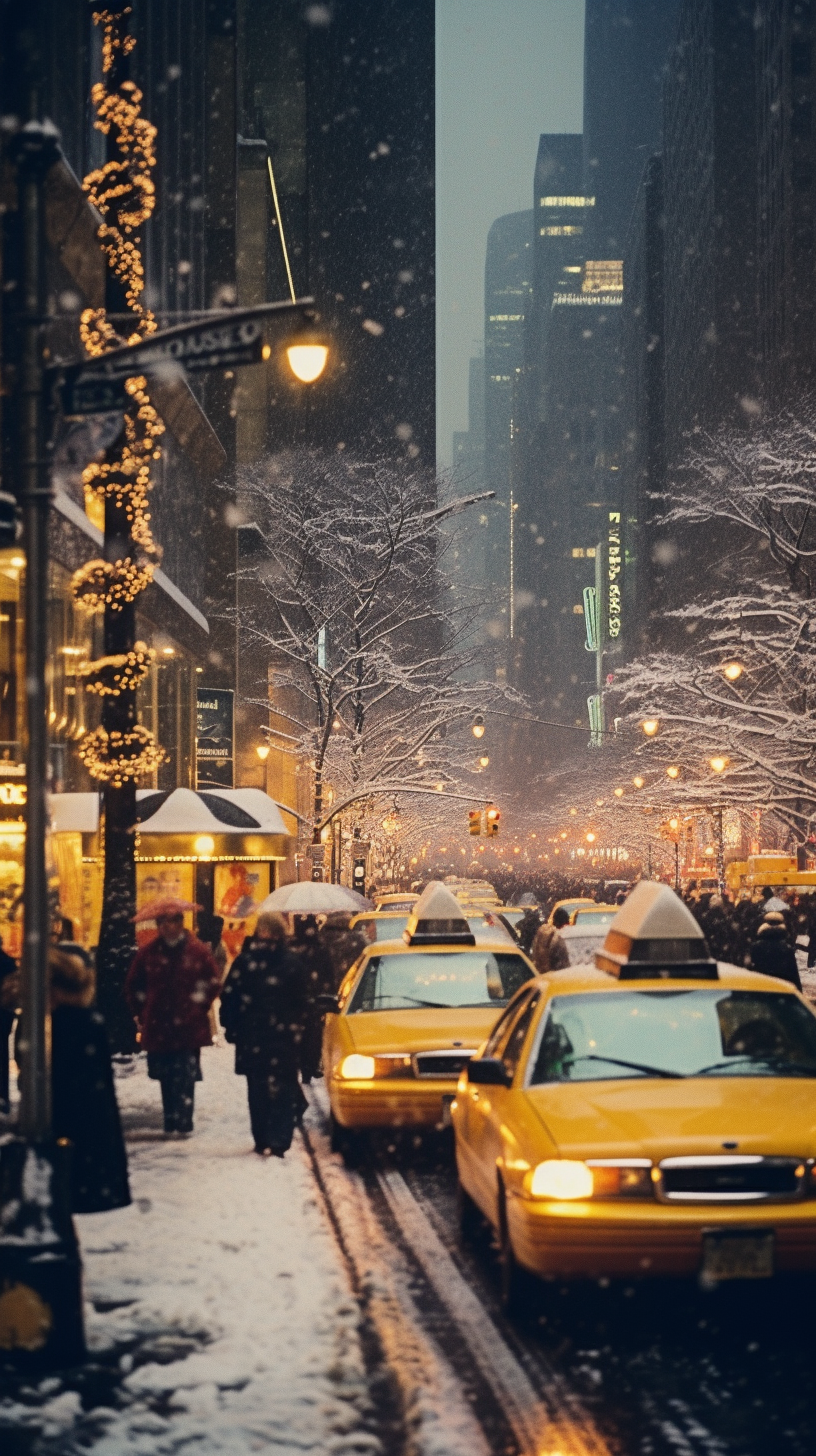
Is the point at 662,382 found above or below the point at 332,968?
above

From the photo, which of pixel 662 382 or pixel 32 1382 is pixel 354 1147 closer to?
pixel 32 1382

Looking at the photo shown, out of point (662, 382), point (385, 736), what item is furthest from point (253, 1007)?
point (662, 382)

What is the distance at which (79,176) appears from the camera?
2327 centimetres

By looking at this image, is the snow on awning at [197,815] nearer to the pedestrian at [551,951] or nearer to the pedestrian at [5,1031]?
the pedestrian at [551,951]

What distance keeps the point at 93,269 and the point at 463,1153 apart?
1867 cm

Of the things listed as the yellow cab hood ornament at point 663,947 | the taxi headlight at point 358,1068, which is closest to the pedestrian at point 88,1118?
the yellow cab hood ornament at point 663,947

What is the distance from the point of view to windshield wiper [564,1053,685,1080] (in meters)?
7.61

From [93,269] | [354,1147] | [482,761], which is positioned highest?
[93,269]

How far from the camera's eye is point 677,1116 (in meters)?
7.01

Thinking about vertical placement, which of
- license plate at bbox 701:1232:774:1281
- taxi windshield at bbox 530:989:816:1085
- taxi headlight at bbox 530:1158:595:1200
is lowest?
license plate at bbox 701:1232:774:1281

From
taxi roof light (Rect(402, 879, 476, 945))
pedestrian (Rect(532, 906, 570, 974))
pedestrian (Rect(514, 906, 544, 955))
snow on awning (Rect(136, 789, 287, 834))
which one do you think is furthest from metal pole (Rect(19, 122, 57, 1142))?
pedestrian (Rect(514, 906, 544, 955))

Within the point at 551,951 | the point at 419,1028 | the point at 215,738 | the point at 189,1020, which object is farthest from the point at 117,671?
the point at 215,738

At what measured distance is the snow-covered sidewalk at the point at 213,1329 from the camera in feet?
19.0

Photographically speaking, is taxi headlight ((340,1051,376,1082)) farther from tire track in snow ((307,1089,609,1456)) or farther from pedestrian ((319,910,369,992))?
pedestrian ((319,910,369,992))
